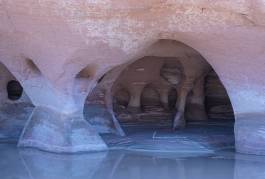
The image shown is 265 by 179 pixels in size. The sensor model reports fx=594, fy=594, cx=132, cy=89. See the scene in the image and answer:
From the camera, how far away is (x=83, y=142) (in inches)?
279

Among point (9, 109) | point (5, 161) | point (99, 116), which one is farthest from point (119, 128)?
point (5, 161)

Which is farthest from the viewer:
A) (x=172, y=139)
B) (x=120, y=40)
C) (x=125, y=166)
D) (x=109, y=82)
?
(x=109, y=82)

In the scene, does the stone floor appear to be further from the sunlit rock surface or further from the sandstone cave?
the sunlit rock surface

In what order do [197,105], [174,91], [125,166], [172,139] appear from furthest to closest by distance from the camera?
1. [174,91]
2. [197,105]
3. [172,139]
4. [125,166]

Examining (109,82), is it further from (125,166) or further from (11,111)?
(125,166)

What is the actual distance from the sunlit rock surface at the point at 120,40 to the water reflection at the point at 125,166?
14.2 inches

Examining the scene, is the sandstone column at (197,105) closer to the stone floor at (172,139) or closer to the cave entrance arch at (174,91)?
the cave entrance arch at (174,91)

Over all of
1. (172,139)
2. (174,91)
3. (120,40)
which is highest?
(120,40)

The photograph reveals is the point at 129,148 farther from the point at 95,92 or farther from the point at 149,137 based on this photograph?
the point at 95,92

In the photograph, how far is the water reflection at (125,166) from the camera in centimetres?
601

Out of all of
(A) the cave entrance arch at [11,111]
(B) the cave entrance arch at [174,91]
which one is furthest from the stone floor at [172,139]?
(A) the cave entrance arch at [11,111]

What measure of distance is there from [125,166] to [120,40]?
142cm

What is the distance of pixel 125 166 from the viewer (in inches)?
253

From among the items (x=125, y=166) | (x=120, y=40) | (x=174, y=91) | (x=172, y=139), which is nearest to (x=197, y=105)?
(x=174, y=91)
